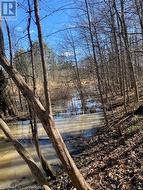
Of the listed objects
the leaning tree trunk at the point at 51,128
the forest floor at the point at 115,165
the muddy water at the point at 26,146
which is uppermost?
the leaning tree trunk at the point at 51,128

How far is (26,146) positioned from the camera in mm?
20250

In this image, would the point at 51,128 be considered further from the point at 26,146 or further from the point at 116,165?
the point at 26,146

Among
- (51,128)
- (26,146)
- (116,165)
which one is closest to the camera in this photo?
(51,128)

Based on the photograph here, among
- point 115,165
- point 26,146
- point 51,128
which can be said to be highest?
point 51,128

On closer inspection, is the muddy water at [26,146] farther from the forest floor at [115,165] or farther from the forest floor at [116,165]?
the forest floor at [116,165]

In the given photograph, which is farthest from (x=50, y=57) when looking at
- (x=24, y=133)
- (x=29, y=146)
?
(x=29, y=146)

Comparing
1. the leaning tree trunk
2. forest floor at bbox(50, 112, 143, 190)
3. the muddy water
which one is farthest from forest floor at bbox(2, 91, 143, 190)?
the muddy water

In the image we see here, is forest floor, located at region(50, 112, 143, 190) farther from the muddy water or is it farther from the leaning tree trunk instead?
the muddy water

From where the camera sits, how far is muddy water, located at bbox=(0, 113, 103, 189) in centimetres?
1413

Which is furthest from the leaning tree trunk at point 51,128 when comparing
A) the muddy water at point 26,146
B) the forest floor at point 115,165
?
the muddy water at point 26,146

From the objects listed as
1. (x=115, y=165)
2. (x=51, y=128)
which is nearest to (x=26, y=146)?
(x=115, y=165)

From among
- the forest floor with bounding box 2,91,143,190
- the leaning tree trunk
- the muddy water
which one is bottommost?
the muddy water

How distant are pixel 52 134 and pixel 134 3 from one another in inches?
671

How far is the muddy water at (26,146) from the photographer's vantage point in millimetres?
14133
